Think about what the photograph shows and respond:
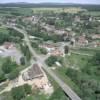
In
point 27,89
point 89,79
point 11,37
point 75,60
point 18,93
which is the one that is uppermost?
point 18,93

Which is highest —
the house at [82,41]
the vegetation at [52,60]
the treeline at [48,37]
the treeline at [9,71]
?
the treeline at [9,71]

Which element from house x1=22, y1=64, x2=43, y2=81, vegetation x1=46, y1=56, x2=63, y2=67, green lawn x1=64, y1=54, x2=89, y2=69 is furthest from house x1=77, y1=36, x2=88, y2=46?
house x1=22, y1=64, x2=43, y2=81

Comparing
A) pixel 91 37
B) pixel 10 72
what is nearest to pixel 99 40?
pixel 91 37

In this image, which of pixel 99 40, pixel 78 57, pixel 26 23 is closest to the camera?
pixel 78 57

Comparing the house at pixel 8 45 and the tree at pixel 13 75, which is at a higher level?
the tree at pixel 13 75

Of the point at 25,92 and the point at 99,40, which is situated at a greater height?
the point at 25,92

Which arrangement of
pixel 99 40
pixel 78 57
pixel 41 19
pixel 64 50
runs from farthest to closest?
pixel 41 19
pixel 99 40
pixel 64 50
pixel 78 57

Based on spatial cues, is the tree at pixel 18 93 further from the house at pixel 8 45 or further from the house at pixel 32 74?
the house at pixel 8 45

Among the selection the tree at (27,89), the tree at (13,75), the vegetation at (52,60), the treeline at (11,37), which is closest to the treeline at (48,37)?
the treeline at (11,37)

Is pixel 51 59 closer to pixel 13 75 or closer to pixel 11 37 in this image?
pixel 13 75

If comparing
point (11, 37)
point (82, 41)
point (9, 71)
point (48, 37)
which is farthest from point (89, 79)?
point (11, 37)

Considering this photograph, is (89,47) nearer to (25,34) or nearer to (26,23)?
(25,34)
